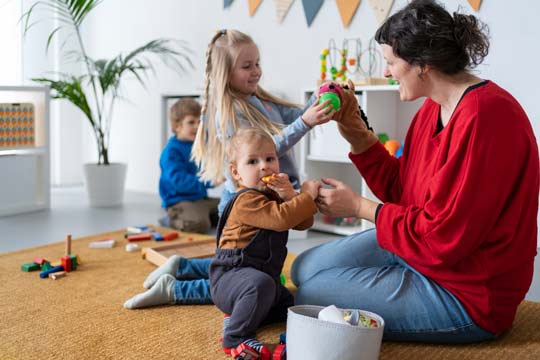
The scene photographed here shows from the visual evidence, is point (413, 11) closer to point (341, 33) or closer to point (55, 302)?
point (55, 302)

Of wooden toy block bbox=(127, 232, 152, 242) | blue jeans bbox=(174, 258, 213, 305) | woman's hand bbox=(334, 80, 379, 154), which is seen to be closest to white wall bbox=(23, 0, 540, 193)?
woman's hand bbox=(334, 80, 379, 154)

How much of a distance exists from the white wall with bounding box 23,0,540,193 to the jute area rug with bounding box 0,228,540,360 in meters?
1.38

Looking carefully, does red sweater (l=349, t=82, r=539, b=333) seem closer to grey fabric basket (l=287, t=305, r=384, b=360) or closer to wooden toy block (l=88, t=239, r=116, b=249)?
grey fabric basket (l=287, t=305, r=384, b=360)

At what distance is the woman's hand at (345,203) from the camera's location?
164 cm

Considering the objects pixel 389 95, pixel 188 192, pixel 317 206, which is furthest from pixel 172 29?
pixel 317 206

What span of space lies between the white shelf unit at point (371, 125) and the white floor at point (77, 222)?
0.31m

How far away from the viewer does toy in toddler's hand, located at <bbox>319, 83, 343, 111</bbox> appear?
73.9 inches

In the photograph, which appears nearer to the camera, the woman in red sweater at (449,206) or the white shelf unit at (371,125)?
the woman in red sweater at (449,206)

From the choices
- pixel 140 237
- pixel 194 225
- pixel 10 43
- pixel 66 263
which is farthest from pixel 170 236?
pixel 10 43

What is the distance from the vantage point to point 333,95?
6.16 feet

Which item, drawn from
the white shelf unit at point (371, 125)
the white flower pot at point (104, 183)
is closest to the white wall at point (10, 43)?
the white flower pot at point (104, 183)

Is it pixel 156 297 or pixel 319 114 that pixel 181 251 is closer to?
pixel 156 297

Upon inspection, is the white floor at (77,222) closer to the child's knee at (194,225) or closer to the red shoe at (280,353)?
the child's knee at (194,225)

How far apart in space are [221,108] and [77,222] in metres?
1.69
